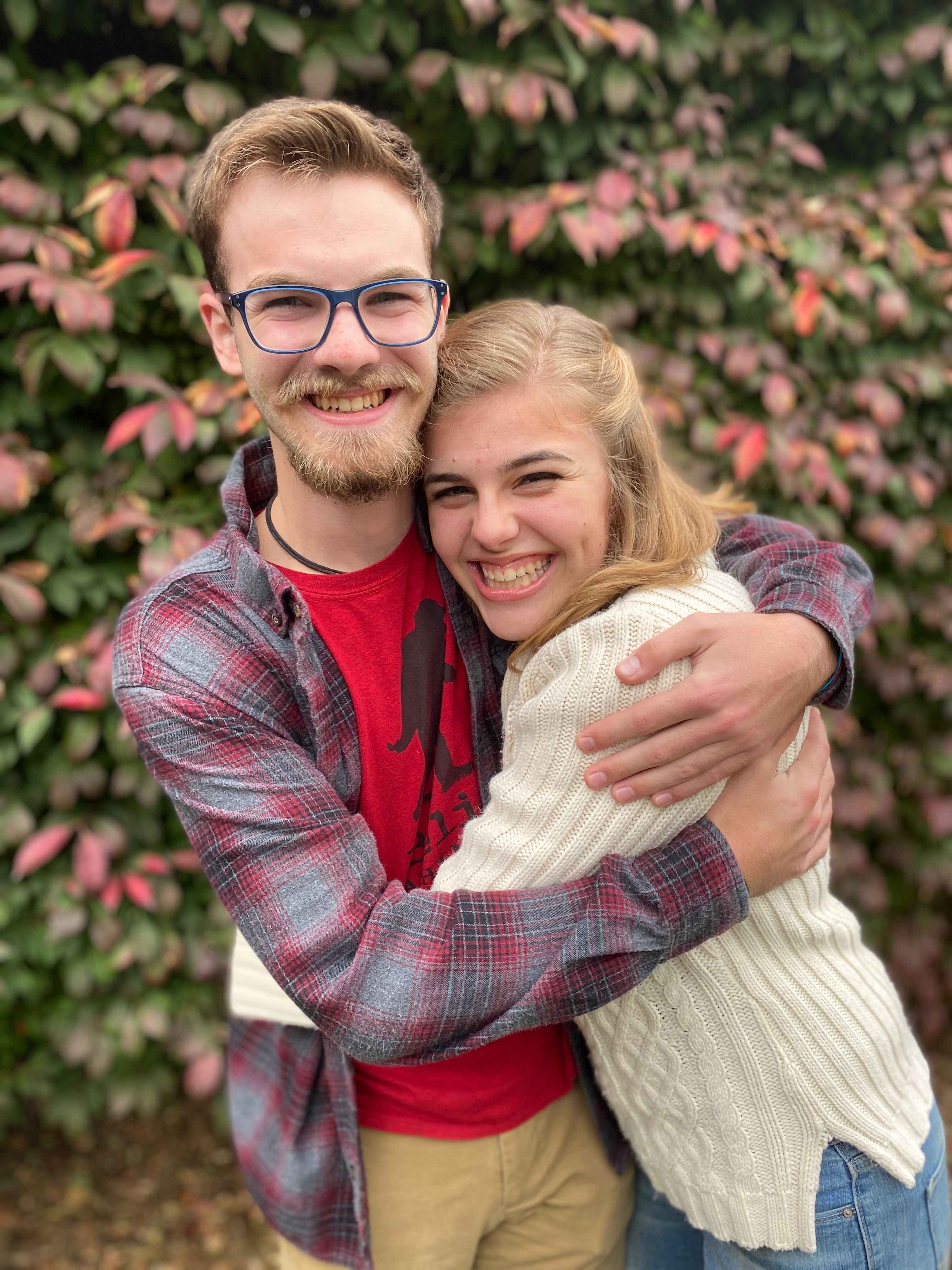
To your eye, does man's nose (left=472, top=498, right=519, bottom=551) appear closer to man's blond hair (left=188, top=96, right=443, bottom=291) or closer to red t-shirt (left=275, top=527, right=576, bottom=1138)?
red t-shirt (left=275, top=527, right=576, bottom=1138)

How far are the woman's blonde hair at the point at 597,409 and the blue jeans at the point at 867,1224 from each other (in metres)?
0.85

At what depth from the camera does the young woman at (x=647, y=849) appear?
132 cm

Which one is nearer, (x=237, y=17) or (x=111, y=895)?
(x=237, y=17)

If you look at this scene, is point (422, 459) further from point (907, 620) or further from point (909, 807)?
point (909, 807)

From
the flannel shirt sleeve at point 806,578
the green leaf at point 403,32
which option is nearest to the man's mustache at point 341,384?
the flannel shirt sleeve at point 806,578

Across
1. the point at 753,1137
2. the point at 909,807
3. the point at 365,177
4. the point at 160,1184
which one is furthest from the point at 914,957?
the point at 365,177

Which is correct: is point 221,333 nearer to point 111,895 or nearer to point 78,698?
point 78,698

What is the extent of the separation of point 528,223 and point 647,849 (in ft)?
5.24

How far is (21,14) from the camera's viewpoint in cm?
202

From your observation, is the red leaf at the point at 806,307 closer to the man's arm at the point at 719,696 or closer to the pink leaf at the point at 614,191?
the pink leaf at the point at 614,191

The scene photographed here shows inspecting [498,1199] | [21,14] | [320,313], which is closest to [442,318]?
[320,313]

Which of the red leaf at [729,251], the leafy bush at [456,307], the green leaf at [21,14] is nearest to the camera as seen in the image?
the green leaf at [21,14]

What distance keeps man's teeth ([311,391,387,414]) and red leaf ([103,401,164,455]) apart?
2.61 ft

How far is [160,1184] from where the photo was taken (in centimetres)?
294
